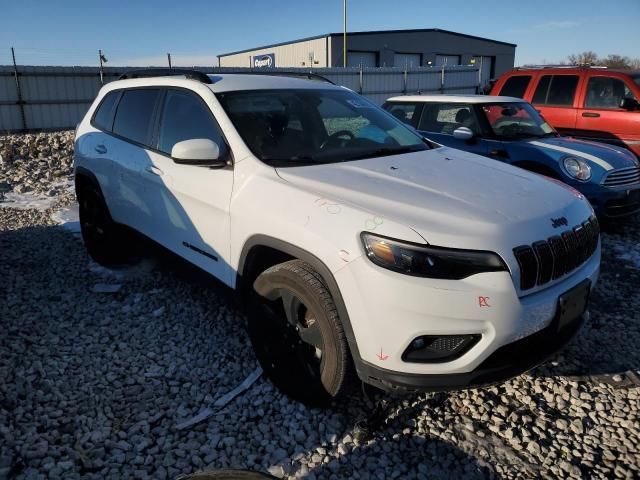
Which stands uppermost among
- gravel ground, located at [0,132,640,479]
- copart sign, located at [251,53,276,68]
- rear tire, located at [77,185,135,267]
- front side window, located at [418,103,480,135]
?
copart sign, located at [251,53,276,68]

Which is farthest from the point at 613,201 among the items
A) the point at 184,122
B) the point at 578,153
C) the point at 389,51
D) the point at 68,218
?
the point at 389,51

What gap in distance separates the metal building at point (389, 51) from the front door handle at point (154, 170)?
32543mm

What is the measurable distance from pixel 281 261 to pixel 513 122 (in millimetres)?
5008

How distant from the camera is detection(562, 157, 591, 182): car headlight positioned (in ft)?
19.0

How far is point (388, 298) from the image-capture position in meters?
2.19

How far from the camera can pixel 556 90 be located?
8539 millimetres

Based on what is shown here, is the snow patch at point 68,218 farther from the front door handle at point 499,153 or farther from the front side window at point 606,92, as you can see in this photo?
the front side window at point 606,92

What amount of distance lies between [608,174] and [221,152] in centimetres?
465

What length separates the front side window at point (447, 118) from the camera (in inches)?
265

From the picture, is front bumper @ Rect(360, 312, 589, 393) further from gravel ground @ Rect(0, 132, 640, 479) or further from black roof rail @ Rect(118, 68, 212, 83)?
black roof rail @ Rect(118, 68, 212, 83)

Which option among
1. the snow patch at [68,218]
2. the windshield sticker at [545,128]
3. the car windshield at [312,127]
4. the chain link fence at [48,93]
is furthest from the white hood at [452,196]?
the chain link fence at [48,93]

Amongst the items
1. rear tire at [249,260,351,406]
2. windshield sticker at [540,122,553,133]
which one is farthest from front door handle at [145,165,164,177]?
windshield sticker at [540,122,553,133]

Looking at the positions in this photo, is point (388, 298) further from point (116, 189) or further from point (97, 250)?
point (97, 250)

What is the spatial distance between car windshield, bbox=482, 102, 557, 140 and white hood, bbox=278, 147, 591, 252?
3559 millimetres
